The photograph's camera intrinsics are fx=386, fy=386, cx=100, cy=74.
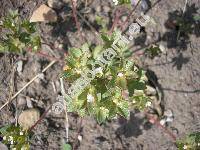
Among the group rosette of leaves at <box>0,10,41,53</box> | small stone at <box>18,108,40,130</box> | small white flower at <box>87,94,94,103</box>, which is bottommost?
small stone at <box>18,108,40,130</box>

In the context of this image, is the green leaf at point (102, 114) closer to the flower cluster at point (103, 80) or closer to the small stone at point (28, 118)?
the flower cluster at point (103, 80)

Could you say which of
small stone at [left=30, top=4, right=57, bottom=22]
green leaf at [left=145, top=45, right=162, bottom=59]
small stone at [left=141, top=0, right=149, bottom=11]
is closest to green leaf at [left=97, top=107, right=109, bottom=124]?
green leaf at [left=145, top=45, right=162, bottom=59]

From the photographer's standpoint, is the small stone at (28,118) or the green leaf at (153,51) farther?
the green leaf at (153,51)

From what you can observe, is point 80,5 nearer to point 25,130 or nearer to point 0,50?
point 0,50

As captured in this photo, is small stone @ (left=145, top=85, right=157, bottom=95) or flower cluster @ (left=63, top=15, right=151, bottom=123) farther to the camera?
small stone @ (left=145, top=85, right=157, bottom=95)

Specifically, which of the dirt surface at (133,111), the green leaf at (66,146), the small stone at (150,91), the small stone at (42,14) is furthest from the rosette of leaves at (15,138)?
the small stone at (150,91)

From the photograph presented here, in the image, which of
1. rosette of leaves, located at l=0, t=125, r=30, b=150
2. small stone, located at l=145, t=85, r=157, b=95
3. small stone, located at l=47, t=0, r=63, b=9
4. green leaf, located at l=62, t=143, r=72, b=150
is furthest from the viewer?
small stone, located at l=47, t=0, r=63, b=9

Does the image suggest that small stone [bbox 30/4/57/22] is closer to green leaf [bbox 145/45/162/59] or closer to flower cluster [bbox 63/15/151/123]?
flower cluster [bbox 63/15/151/123]
